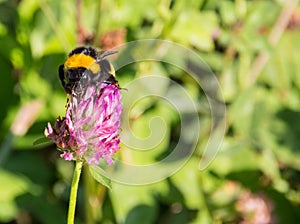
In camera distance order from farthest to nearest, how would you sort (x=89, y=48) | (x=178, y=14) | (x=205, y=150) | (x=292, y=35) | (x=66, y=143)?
(x=292, y=35), (x=205, y=150), (x=178, y=14), (x=89, y=48), (x=66, y=143)

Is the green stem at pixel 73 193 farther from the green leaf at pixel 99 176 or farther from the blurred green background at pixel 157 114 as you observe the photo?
the blurred green background at pixel 157 114

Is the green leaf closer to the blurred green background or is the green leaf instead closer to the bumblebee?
the bumblebee

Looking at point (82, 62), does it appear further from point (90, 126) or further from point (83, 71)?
point (90, 126)

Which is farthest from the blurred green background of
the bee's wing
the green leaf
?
the green leaf

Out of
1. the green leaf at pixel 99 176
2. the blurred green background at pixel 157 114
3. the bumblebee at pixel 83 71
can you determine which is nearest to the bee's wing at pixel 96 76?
the bumblebee at pixel 83 71

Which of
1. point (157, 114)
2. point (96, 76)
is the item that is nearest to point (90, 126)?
point (96, 76)

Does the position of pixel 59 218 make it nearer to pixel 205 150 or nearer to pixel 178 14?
pixel 205 150

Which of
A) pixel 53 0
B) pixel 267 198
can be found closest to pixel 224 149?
pixel 267 198
